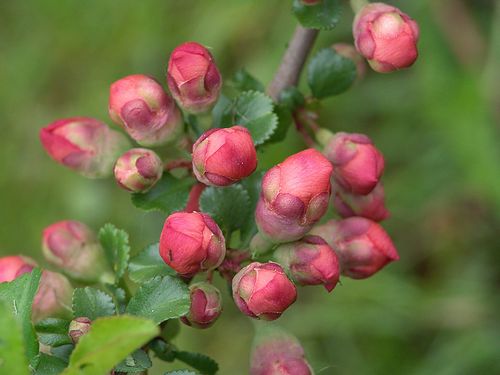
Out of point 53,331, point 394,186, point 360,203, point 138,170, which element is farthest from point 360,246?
point 394,186

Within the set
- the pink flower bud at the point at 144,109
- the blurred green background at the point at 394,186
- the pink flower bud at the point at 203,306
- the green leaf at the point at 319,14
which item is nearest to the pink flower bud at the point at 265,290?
the pink flower bud at the point at 203,306

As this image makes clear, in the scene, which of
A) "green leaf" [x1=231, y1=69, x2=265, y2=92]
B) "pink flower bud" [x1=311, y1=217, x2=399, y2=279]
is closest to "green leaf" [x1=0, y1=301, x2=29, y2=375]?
"pink flower bud" [x1=311, y1=217, x2=399, y2=279]

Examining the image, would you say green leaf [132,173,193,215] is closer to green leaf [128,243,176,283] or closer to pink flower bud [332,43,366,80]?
green leaf [128,243,176,283]

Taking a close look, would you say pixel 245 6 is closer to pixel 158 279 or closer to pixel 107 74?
pixel 107 74

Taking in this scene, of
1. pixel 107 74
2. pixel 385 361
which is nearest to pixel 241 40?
pixel 107 74

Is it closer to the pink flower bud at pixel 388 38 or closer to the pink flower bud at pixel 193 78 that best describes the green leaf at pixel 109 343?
the pink flower bud at pixel 193 78

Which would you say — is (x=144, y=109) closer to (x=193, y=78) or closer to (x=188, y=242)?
(x=193, y=78)
